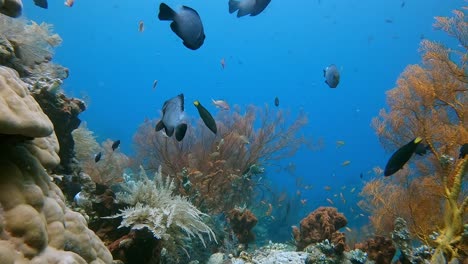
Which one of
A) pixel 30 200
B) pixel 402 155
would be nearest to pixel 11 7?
pixel 30 200

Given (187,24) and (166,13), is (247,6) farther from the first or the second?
(166,13)

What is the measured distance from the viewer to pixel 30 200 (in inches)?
88.0

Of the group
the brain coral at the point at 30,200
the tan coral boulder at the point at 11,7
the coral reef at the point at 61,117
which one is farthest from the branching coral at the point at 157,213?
the tan coral boulder at the point at 11,7

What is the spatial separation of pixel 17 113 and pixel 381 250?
551 cm

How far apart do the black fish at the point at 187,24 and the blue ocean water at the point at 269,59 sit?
6600cm

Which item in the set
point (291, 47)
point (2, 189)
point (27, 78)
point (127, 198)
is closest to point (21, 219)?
point (2, 189)

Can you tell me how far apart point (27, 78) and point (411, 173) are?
7865 millimetres

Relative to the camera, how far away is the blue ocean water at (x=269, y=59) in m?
77.7

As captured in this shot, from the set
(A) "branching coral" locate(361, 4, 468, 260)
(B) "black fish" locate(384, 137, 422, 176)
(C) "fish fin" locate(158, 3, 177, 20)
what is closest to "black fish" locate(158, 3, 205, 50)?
(C) "fish fin" locate(158, 3, 177, 20)

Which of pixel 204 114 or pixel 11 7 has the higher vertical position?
pixel 204 114

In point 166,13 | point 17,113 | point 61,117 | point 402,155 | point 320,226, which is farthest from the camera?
point 320,226

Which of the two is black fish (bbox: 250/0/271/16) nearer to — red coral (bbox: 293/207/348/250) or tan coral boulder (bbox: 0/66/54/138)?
tan coral boulder (bbox: 0/66/54/138)

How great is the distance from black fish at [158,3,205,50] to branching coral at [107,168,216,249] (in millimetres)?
2082

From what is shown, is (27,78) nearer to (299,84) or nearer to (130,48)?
(299,84)
